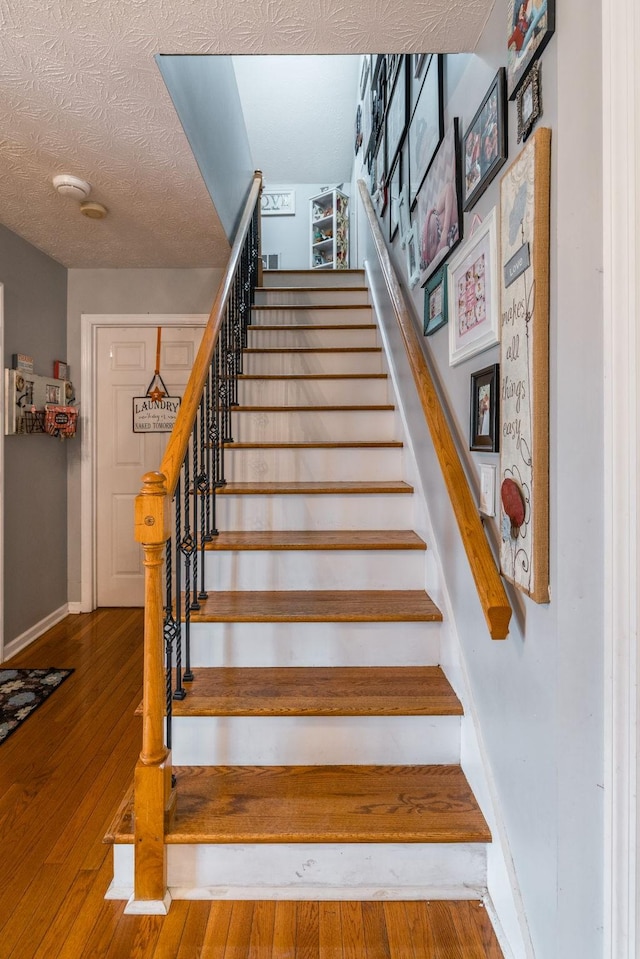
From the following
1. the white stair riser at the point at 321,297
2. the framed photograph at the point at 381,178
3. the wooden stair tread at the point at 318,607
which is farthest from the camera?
the white stair riser at the point at 321,297

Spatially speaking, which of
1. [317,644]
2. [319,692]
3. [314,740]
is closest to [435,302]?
[317,644]

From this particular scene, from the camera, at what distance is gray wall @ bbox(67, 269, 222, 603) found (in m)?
3.36

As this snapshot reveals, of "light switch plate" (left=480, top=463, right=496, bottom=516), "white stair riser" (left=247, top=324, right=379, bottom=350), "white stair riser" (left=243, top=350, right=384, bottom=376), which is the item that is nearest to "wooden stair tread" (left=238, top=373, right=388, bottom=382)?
"white stair riser" (left=243, top=350, right=384, bottom=376)

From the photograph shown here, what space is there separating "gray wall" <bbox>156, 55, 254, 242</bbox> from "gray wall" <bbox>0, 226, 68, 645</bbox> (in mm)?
1220

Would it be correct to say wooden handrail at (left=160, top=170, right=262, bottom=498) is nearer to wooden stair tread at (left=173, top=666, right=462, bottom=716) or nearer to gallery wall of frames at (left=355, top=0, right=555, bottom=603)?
wooden stair tread at (left=173, top=666, right=462, bottom=716)

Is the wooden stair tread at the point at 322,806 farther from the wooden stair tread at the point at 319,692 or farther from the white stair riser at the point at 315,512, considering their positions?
the white stair riser at the point at 315,512

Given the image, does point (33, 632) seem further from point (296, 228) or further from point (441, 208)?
point (296, 228)

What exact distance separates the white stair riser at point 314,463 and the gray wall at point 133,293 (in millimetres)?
1515

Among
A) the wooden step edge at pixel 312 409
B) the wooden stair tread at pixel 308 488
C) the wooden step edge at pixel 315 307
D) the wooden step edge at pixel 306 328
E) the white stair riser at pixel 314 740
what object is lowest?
the white stair riser at pixel 314 740

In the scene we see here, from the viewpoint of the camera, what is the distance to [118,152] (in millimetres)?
2016

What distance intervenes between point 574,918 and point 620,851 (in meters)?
0.21

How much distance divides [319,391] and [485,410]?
1.56 meters

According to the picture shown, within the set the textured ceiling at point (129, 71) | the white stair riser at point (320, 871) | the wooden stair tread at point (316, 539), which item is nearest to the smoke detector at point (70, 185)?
the textured ceiling at point (129, 71)

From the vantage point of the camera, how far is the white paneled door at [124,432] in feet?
11.1
